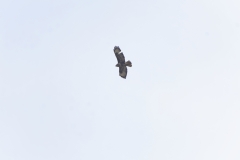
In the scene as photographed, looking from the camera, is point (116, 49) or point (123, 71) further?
point (123, 71)

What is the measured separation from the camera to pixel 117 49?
436 ft

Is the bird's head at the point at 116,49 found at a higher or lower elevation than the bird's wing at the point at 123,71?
higher

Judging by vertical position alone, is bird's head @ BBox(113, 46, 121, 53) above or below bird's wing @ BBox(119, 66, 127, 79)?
above

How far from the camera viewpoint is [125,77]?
5340 inches

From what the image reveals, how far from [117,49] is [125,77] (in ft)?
17.4

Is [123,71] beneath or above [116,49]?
beneath

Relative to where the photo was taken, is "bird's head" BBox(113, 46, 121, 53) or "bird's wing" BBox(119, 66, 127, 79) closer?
"bird's head" BBox(113, 46, 121, 53)

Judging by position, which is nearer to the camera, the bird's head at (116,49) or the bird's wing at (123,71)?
the bird's head at (116,49)

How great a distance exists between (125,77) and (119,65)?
2301 millimetres

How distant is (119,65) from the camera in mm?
134750
